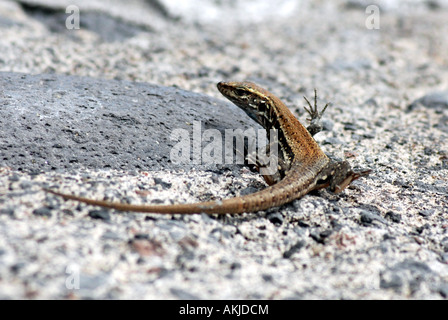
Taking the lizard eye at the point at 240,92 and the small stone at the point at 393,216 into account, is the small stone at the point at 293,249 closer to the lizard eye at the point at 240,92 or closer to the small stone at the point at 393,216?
the small stone at the point at 393,216

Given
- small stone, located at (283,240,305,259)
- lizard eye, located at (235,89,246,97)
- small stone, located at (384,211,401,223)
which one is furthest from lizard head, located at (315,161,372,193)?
lizard eye, located at (235,89,246,97)

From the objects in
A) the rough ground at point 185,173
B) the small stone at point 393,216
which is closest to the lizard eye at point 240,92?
the rough ground at point 185,173

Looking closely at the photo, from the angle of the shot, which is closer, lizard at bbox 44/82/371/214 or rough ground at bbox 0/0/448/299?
rough ground at bbox 0/0/448/299

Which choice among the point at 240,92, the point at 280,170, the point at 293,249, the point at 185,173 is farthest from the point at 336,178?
the point at 240,92

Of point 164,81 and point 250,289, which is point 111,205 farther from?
point 164,81

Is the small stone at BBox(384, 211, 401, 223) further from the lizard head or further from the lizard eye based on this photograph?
the lizard eye
